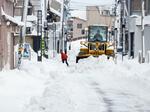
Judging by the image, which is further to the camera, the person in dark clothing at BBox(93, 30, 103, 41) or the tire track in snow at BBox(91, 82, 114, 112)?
the person in dark clothing at BBox(93, 30, 103, 41)

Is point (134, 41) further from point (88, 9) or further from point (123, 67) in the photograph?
point (88, 9)

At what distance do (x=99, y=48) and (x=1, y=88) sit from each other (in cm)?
3050

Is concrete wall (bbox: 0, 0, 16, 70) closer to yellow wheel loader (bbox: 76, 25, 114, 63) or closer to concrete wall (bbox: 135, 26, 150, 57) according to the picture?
yellow wheel loader (bbox: 76, 25, 114, 63)

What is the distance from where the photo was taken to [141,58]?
46.2 m

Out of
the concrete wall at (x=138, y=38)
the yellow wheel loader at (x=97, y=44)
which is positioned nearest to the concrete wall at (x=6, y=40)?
the yellow wheel loader at (x=97, y=44)

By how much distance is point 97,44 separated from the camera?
51469mm

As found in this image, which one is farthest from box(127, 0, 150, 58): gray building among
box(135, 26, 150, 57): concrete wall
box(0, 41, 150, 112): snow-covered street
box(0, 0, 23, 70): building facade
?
box(0, 41, 150, 112): snow-covered street

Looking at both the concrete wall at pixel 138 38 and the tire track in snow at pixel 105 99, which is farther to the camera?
the concrete wall at pixel 138 38

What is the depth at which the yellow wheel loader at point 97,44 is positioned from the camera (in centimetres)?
5072

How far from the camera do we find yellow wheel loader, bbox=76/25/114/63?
166 feet

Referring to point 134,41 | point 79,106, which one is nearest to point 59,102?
point 79,106

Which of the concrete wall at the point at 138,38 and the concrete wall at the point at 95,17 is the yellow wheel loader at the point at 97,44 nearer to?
the concrete wall at the point at 138,38

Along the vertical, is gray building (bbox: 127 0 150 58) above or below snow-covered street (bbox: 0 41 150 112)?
above

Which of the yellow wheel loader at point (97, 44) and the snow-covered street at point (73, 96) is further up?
the yellow wheel loader at point (97, 44)
